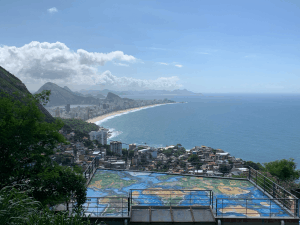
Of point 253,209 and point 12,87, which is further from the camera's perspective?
point 12,87

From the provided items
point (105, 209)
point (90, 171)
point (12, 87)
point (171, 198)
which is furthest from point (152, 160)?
point (12, 87)

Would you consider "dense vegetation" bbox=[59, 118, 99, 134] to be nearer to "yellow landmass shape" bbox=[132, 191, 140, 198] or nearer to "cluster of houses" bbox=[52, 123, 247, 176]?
"cluster of houses" bbox=[52, 123, 247, 176]

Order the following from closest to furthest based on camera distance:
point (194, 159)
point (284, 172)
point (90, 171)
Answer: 1. point (90, 171)
2. point (284, 172)
3. point (194, 159)

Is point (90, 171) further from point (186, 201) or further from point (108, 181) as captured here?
point (186, 201)

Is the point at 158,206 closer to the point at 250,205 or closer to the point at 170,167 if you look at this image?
the point at 250,205

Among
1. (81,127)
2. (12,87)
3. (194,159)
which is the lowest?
(194,159)

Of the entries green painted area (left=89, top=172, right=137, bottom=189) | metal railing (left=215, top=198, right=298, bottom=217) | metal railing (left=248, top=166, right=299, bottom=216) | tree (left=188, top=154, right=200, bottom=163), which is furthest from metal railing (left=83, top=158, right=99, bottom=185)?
tree (left=188, top=154, right=200, bottom=163)

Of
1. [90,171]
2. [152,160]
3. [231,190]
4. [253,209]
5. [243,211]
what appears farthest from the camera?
[152,160]
